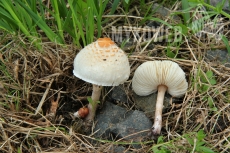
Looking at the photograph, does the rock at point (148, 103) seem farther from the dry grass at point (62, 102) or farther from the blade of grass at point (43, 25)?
the blade of grass at point (43, 25)

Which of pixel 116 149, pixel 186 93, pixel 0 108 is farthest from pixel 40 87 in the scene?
pixel 186 93

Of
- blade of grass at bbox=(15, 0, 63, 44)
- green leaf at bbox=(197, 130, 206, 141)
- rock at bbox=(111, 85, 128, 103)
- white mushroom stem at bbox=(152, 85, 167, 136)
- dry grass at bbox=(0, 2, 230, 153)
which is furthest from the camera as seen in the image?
rock at bbox=(111, 85, 128, 103)

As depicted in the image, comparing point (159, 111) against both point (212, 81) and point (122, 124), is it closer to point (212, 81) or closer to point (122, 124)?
point (122, 124)

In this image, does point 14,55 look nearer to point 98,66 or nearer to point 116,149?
point 98,66

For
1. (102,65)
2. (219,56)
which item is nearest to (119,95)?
(102,65)

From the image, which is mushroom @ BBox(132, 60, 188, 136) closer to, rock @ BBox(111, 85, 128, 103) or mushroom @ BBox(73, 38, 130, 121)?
rock @ BBox(111, 85, 128, 103)

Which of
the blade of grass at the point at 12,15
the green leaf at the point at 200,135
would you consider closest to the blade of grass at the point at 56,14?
the blade of grass at the point at 12,15

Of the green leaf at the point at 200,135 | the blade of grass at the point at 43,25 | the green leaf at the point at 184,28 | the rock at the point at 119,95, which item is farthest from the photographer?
the green leaf at the point at 184,28

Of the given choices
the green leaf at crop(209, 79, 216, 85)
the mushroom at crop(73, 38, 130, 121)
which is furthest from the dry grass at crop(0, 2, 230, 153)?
the mushroom at crop(73, 38, 130, 121)
